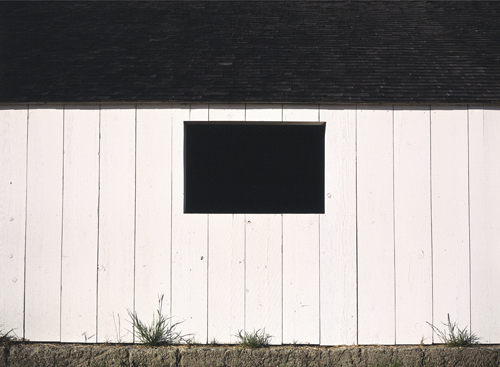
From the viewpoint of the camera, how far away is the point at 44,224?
411cm

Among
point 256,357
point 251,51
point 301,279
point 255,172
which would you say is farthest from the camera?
point 255,172

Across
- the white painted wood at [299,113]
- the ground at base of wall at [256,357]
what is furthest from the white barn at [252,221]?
the ground at base of wall at [256,357]

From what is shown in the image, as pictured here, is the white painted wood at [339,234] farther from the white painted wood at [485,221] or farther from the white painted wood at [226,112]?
the white painted wood at [485,221]

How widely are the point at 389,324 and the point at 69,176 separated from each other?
11.1 feet

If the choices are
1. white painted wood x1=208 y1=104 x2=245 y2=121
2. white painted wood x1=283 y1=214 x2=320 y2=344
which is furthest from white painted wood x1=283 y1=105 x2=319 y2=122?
white painted wood x1=283 y1=214 x2=320 y2=344

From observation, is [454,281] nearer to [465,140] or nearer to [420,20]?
[465,140]

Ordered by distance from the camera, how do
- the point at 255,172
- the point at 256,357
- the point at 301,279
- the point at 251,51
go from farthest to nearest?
the point at 255,172 < the point at 251,51 < the point at 301,279 < the point at 256,357

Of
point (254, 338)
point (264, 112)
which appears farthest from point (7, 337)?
point (264, 112)

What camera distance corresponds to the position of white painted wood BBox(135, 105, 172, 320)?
405cm

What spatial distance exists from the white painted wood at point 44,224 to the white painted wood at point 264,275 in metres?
1.83

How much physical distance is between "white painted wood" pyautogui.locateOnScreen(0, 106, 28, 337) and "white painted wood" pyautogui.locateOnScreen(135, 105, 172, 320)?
1128 millimetres

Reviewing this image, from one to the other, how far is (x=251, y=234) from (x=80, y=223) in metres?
1.67

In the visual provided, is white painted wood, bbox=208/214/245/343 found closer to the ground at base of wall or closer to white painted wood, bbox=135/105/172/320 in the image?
the ground at base of wall

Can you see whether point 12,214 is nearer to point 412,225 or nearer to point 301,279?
point 301,279
